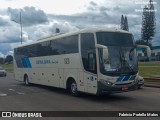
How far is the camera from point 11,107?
12.5 m

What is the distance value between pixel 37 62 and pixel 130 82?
8.57 metres

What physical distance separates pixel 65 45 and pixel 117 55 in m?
3.78

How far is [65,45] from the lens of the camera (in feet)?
54.9

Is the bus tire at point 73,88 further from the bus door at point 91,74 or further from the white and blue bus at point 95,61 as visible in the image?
the bus door at point 91,74

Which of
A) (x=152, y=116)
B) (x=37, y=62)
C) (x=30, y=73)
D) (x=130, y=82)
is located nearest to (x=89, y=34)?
(x=130, y=82)

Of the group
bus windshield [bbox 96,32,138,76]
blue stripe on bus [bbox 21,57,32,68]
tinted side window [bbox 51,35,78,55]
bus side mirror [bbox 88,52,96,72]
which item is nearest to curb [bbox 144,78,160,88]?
bus windshield [bbox 96,32,138,76]

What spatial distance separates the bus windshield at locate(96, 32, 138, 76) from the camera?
13.6 meters

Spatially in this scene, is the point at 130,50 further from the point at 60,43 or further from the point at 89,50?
the point at 60,43

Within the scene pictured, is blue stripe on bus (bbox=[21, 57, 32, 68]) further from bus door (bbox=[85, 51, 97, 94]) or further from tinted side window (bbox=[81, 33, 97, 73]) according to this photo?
bus door (bbox=[85, 51, 97, 94])

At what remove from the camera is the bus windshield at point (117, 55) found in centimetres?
1362

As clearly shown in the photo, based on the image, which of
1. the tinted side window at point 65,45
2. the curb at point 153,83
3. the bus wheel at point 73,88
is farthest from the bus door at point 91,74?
the curb at point 153,83

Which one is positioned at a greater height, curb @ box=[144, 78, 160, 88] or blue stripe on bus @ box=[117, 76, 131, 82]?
blue stripe on bus @ box=[117, 76, 131, 82]

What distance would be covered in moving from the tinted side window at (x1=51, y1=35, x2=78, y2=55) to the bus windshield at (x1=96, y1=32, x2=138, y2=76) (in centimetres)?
197

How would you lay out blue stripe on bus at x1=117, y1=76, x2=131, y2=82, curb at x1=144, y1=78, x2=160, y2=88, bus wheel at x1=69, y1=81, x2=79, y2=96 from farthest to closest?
1. curb at x1=144, y1=78, x2=160, y2=88
2. bus wheel at x1=69, y1=81, x2=79, y2=96
3. blue stripe on bus at x1=117, y1=76, x2=131, y2=82
